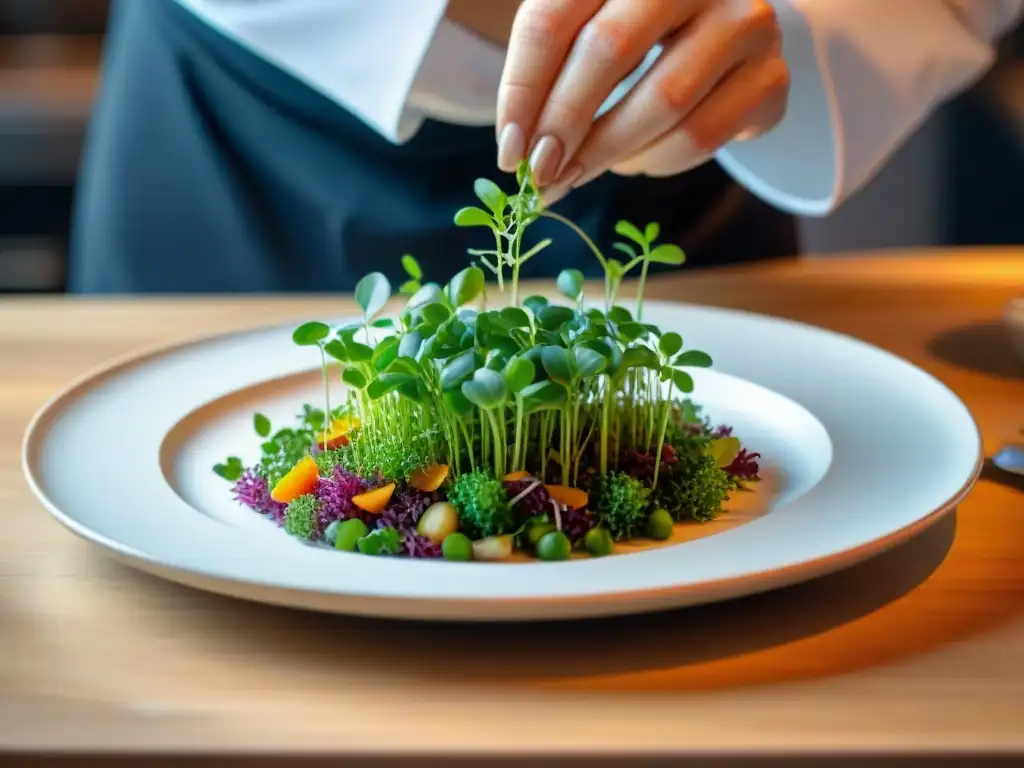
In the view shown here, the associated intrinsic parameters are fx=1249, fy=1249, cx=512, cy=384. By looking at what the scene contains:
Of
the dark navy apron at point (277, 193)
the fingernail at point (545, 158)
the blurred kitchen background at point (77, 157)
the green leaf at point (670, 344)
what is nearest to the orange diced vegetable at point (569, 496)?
the green leaf at point (670, 344)

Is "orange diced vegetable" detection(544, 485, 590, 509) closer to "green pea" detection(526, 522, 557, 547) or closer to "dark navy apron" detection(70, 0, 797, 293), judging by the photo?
"green pea" detection(526, 522, 557, 547)

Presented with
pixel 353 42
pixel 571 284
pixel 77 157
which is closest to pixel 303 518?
pixel 571 284

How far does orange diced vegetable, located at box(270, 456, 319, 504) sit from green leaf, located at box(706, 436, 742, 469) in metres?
0.24

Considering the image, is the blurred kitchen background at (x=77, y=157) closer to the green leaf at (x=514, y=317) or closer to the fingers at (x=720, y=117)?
the fingers at (x=720, y=117)

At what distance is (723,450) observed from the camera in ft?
2.47

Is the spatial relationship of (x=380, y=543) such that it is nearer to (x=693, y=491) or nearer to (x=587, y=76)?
(x=693, y=491)

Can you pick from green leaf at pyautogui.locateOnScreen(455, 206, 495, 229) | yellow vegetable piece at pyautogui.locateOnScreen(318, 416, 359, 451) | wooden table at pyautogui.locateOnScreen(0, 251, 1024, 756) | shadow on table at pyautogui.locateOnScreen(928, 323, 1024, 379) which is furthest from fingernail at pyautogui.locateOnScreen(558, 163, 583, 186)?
shadow on table at pyautogui.locateOnScreen(928, 323, 1024, 379)

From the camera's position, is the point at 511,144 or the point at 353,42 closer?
the point at 511,144

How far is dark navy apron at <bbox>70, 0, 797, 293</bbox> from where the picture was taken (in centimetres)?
144

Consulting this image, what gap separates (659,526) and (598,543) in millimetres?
45

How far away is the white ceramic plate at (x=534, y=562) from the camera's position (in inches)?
21.4

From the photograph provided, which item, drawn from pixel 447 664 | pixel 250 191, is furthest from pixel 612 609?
pixel 250 191

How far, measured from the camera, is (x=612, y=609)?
1.75 feet

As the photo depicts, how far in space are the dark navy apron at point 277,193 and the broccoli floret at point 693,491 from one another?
0.76 meters
